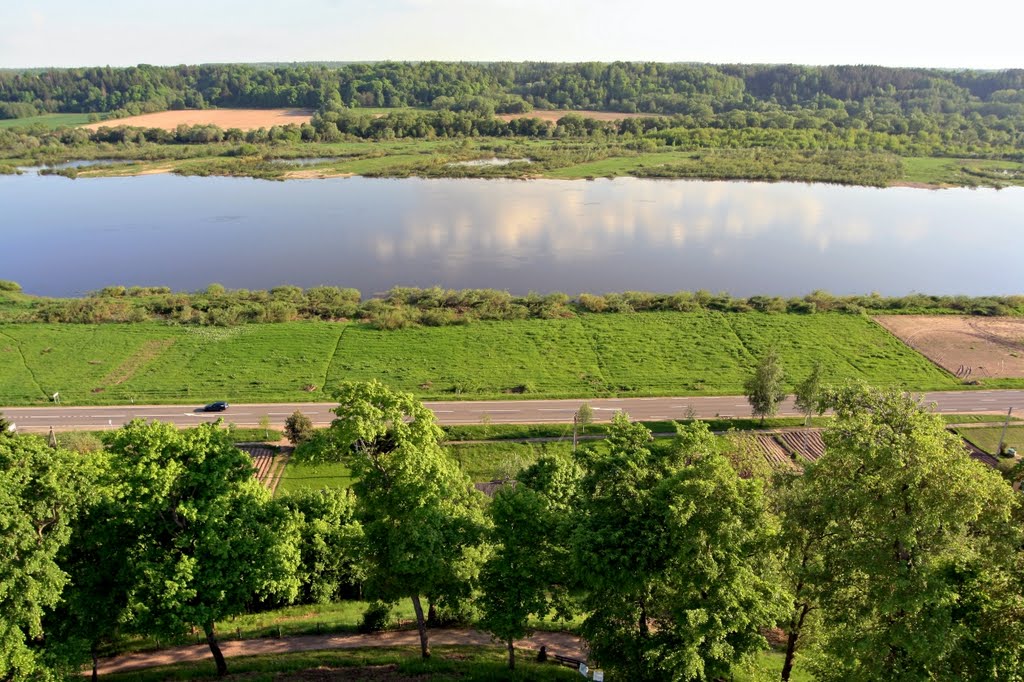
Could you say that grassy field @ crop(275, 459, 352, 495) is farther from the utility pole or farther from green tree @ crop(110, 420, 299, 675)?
the utility pole

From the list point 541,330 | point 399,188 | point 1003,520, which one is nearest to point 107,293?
→ point 541,330

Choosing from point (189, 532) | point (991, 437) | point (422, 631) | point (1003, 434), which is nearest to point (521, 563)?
point (422, 631)

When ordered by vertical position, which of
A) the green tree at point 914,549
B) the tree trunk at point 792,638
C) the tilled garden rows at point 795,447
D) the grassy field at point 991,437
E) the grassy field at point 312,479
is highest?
the green tree at point 914,549

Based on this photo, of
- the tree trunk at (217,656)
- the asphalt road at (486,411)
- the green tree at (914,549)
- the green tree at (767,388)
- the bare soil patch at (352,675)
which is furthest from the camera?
the asphalt road at (486,411)

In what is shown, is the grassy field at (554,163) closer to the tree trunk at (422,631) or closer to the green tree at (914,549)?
the tree trunk at (422,631)

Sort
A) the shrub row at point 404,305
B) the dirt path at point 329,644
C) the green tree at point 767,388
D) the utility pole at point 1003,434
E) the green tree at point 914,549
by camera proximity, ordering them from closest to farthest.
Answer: the green tree at point 914,549
the dirt path at point 329,644
the utility pole at point 1003,434
the green tree at point 767,388
the shrub row at point 404,305

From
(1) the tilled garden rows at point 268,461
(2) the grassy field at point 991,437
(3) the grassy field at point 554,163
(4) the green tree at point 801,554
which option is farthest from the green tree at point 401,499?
(3) the grassy field at point 554,163

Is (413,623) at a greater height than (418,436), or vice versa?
(418,436)

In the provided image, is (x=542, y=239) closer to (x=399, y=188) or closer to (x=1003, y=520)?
(x=399, y=188)
